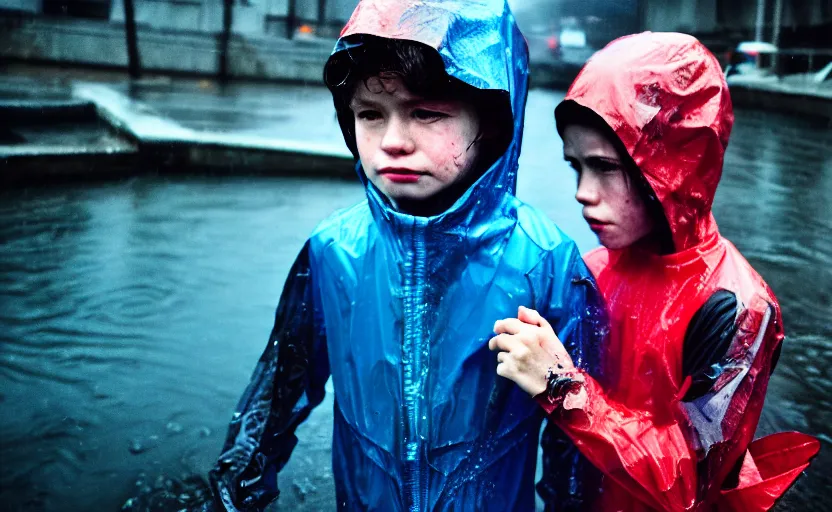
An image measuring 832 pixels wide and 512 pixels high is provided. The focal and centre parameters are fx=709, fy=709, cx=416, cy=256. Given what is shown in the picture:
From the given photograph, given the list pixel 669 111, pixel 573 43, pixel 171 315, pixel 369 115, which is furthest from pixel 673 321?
pixel 573 43

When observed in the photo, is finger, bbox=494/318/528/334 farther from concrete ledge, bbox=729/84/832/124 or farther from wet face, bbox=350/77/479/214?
concrete ledge, bbox=729/84/832/124

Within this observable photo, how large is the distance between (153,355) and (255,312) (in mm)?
778

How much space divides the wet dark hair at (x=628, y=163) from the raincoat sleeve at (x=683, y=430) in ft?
0.95

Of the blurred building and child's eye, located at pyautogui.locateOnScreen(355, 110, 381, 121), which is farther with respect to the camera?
the blurred building

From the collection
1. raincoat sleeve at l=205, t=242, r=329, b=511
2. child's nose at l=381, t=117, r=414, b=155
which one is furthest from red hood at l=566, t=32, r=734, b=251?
raincoat sleeve at l=205, t=242, r=329, b=511

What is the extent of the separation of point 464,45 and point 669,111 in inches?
19.4

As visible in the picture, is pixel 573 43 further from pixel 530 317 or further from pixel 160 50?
pixel 530 317

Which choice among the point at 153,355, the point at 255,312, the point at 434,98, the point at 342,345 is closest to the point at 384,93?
the point at 434,98

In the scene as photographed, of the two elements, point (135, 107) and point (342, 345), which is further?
point (135, 107)

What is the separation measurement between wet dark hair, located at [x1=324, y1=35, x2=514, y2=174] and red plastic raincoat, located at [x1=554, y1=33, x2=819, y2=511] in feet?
0.62

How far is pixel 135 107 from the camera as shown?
385 inches

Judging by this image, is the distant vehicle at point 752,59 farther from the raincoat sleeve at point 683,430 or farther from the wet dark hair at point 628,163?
the raincoat sleeve at point 683,430

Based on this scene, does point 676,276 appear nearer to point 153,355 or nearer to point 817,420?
point 817,420

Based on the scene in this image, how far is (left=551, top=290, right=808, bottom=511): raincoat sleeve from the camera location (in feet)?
4.75
